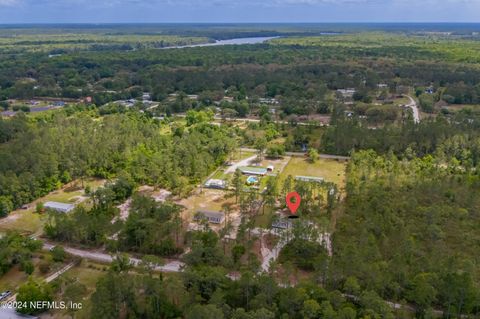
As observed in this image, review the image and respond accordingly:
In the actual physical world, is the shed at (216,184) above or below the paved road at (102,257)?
above

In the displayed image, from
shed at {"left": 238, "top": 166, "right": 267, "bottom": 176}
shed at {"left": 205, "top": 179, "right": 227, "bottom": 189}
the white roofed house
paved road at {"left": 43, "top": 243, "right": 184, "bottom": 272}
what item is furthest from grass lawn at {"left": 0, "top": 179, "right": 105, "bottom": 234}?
shed at {"left": 238, "top": 166, "right": 267, "bottom": 176}

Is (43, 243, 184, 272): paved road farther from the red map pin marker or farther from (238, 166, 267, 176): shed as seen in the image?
(238, 166, 267, 176): shed

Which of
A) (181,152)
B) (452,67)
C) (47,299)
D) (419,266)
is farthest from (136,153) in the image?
(452,67)

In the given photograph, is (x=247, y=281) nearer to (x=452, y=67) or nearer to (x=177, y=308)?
(x=177, y=308)

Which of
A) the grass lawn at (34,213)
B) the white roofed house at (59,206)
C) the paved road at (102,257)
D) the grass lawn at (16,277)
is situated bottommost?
the grass lawn at (16,277)

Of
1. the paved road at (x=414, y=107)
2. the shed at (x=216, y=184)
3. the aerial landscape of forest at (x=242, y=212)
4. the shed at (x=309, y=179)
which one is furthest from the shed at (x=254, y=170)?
the paved road at (x=414, y=107)

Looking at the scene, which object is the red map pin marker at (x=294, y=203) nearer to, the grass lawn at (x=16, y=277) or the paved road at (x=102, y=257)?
the paved road at (x=102, y=257)
